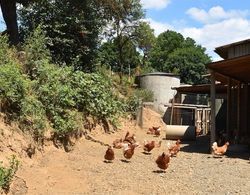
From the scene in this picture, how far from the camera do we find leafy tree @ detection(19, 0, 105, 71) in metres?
19.8

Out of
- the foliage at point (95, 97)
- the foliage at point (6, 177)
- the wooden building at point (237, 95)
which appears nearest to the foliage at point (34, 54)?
the foliage at point (95, 97)

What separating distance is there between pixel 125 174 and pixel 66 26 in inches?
401

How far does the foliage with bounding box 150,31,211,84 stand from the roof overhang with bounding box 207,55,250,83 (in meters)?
35.2

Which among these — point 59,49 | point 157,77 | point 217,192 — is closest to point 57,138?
point 217,192

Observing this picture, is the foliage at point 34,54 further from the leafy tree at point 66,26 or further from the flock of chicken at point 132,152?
the flock of chicken at point 132,152

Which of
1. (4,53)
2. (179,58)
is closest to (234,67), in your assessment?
(4,53)

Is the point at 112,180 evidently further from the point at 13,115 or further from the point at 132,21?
the point at 132,21

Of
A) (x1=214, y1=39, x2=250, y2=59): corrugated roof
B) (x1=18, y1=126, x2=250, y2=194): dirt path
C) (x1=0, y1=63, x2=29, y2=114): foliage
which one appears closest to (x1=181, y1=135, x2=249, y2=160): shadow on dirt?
(x1=18, y1=126, x2=250, y2=194): dirt path

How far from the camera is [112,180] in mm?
10844

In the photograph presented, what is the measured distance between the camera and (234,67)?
16984mm

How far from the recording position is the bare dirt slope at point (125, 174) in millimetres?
10000

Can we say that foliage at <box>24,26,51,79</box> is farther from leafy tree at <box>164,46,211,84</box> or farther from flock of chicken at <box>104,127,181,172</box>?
leafy tree at <box>164,46,211,84</box>

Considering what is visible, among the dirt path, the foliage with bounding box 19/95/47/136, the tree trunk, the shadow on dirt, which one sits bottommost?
the dirt path

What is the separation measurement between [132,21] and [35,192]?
88.0 ft
